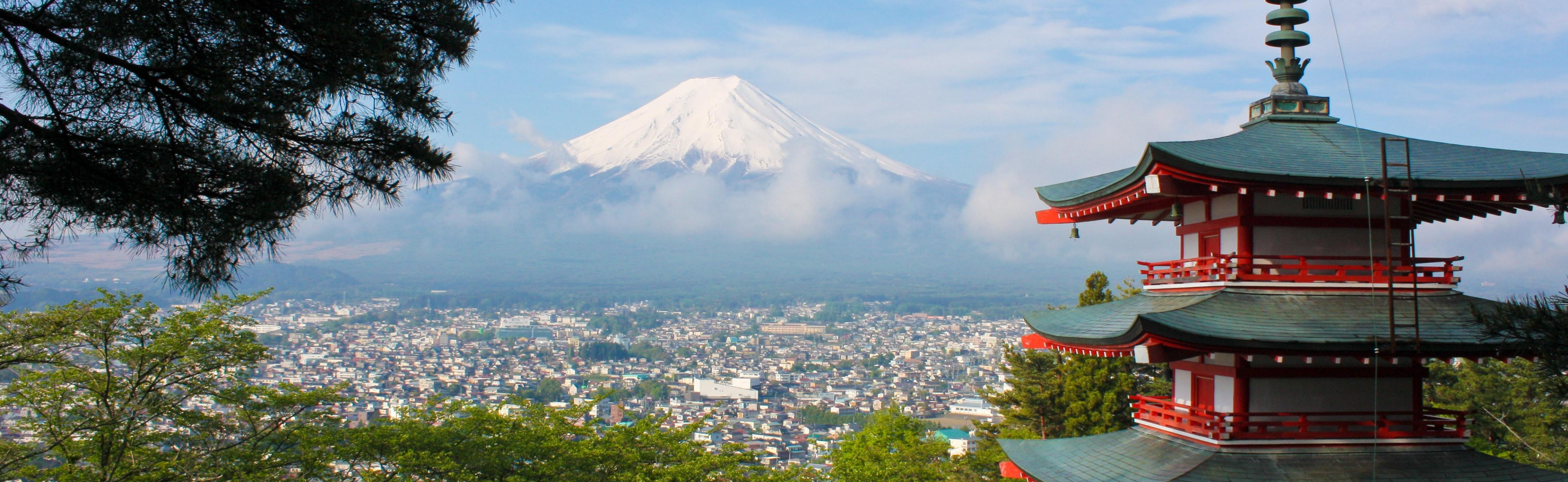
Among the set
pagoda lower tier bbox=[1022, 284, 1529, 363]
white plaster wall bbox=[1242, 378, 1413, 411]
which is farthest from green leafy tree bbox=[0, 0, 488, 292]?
white plaster wall bbox=[1242, 378, 1413, 411]

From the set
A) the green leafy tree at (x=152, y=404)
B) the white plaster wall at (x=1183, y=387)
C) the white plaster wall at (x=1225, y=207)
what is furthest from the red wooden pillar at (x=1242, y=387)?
the green leafy tree at (x=152, y=404)

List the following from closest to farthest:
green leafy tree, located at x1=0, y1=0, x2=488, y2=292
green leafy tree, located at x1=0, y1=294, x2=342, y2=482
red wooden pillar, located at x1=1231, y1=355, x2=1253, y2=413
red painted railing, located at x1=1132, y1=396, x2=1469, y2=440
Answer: green leafy tree, located at x1=0, y1=0, x2=488, y2=292 → red painted railing, located at x1=1132, y1=396, x2=1469, y2=440 → red wooden pillar, located at x1=1231, y1=355, x2=1253, y2=413 → green leafy tree, located at x1=0, y1=294, x2=342, y2=482

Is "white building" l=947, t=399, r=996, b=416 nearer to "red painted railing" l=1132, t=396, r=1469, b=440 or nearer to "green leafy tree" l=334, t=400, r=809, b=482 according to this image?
"green leafy tree" l=334, t=400, r=809, b=482

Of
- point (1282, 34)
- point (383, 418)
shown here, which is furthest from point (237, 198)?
point (383, 418)

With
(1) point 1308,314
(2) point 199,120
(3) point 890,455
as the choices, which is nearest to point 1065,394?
(3) point 890,455

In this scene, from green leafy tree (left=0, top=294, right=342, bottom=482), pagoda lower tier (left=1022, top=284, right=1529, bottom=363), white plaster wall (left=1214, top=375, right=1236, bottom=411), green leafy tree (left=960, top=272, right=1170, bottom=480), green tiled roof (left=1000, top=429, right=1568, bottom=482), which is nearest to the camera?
pagoda lower tier (left=1022, top=284, right=1529, bottom=363)

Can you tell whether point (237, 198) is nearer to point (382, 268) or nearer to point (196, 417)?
point (196, 417)
